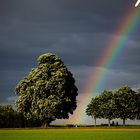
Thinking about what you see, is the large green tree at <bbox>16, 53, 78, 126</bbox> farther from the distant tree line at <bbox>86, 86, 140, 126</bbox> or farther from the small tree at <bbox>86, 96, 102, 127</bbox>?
the small tree at <bbox>86, 96, 102, 127</bbox>

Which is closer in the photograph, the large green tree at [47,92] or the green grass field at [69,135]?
the green grass field at [69,135]

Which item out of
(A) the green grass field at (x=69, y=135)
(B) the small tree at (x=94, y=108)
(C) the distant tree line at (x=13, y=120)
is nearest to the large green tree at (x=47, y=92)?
(C) the distant tree line at (x=13, y=120)

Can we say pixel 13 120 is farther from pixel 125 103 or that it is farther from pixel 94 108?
pixel 94 108

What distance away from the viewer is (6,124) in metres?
104

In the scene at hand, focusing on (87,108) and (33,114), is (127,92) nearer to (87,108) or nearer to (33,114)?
(87,108)

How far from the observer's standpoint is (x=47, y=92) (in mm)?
98375

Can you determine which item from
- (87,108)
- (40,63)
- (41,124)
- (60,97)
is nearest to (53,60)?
(40,63)

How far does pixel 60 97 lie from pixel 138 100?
168 ft

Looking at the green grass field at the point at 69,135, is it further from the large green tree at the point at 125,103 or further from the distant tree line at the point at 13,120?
the large green tree at the point at 125,103

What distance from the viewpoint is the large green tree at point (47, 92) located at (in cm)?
9481

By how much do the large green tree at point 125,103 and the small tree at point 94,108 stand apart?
28.3 ft

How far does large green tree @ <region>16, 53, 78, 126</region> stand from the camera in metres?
94.8

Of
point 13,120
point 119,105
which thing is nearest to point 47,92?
point 13,120

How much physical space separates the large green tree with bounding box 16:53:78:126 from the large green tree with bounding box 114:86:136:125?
1440 inches
